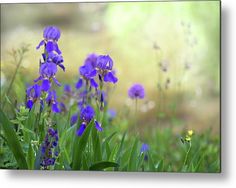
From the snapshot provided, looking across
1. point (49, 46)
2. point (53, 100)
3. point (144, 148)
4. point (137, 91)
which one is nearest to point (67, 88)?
point (53, 100)

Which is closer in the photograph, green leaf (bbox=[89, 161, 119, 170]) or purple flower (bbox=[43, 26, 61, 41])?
green leaf (bbox=[89, 161, 119, 170])

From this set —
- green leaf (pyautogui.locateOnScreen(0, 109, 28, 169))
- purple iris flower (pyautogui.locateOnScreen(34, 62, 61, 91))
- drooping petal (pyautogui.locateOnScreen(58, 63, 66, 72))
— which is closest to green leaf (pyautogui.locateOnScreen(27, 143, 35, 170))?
green leaf (pyautogui.locateOnScreen(0, 109, 28, 169))

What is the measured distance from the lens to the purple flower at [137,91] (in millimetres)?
3072

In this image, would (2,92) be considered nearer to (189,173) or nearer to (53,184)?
(53,184)

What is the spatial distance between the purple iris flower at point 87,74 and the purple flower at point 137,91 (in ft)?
0.54

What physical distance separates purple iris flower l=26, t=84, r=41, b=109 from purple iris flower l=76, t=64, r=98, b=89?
0.19 meters

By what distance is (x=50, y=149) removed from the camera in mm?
3035

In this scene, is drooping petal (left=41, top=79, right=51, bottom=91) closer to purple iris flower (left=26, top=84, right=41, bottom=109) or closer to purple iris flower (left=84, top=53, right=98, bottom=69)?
purple iris flower (left=26, top=84, right=41, bottom=109)

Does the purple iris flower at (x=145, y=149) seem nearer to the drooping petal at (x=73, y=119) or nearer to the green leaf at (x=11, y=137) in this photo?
the drooping petal at (x=73, y=119)

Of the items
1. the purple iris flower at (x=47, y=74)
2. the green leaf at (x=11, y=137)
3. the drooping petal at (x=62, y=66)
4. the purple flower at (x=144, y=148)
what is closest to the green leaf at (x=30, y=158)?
the green leaf at (x=11, y=137)

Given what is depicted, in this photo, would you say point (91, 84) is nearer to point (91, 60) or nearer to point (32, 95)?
point (91, 60)

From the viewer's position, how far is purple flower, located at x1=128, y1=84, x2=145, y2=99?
307 cm

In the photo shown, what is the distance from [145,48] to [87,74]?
11.5 inches

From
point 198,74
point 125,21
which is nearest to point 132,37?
point 125,21
